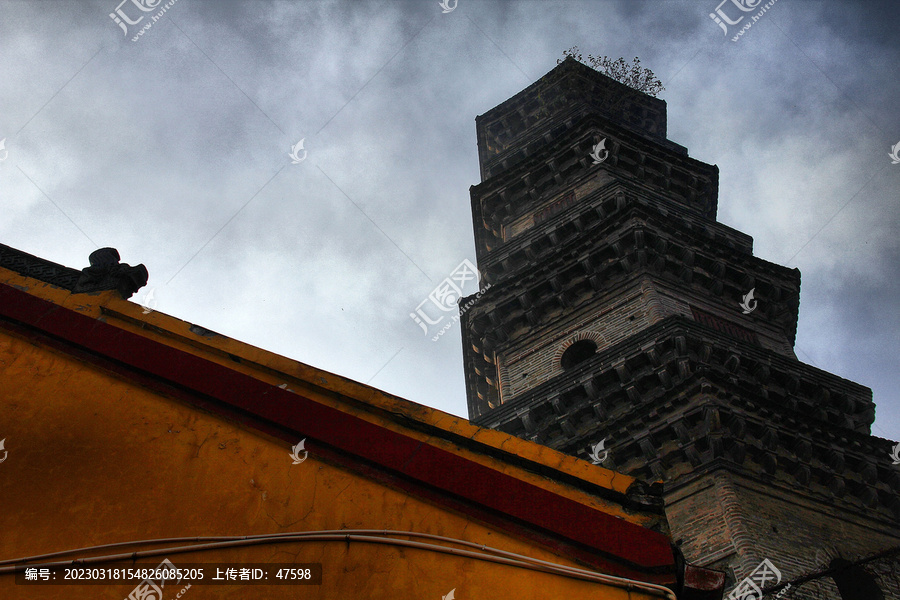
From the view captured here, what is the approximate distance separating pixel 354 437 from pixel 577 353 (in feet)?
46.0

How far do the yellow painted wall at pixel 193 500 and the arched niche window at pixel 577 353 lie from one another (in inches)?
556

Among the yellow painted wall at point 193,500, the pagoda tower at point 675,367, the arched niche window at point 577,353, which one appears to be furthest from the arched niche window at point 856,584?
the yellow painted wall at point 193,500

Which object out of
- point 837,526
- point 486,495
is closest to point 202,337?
point 486,495

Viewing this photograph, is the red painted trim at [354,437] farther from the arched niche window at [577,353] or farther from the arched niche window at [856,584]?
the arched niche window at [577,353]

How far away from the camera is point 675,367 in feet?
53.6

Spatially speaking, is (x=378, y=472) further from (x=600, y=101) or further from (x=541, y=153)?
(x=600, y=101)

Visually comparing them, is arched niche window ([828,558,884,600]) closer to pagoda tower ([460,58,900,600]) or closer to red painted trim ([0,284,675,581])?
pagoda tower ([460,58,900,600])

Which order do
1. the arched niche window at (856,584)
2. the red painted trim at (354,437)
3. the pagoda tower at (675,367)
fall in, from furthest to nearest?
the pagoda tower at (675,367)
the arched niche window at (856,584)
the red painted trim at (354,437)

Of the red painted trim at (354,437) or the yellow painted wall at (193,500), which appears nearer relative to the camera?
the yellow painted wall at (193,500)

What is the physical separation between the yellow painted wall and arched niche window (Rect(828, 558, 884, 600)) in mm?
10239

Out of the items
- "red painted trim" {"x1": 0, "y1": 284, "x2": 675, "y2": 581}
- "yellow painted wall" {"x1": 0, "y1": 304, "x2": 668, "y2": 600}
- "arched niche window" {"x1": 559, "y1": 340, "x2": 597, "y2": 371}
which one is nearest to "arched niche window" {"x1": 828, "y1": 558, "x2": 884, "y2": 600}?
"arched niche window" {"x1": 559, "y1": 340, "x2": 597, "y2": 371}

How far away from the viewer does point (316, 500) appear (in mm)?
5652

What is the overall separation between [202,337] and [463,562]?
3.11 meters

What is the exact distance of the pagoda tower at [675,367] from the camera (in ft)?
44.6
